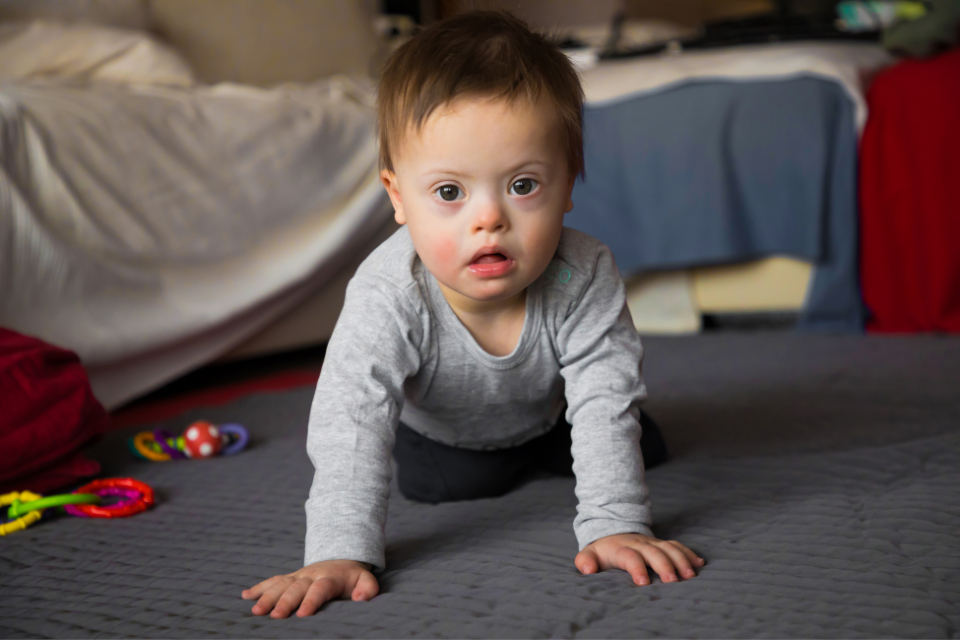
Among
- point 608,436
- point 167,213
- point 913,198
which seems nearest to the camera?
point 608,436

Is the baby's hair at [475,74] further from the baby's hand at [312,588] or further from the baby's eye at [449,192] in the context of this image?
the baby's hand at [312,588]

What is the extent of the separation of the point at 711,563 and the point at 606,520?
9 cm

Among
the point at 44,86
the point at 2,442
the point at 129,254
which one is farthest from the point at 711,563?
the point at 44,86

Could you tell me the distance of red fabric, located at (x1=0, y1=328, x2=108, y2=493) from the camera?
93 cm

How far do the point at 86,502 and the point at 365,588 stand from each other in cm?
45

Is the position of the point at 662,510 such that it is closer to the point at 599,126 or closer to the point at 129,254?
the point at 129,254

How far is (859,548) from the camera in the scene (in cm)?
69

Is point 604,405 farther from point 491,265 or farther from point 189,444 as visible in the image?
point 189,444

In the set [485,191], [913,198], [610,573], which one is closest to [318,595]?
[610,573]

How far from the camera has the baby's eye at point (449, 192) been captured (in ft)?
2.22

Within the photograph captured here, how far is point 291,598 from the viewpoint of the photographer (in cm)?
64

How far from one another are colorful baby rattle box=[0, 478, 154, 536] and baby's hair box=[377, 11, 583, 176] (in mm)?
500

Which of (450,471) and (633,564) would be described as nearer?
(633,564)

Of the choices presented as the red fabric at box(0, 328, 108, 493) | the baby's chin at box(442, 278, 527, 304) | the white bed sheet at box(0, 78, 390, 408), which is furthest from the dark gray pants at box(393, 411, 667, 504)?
the white bed sheet at box(0, 78, 390, 408)
